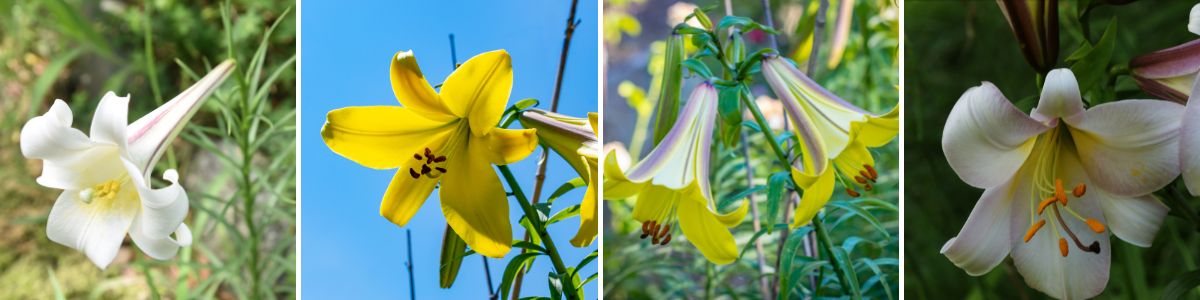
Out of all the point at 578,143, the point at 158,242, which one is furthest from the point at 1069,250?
the point at 158,242

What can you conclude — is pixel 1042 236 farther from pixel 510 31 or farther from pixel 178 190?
pixel 178 190

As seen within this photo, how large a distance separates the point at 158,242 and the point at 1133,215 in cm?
85

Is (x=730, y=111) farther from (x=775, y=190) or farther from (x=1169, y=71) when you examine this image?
(x=1169, y=71)

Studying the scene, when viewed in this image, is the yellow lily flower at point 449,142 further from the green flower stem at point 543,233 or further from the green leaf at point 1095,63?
the green leaf at point 1095,63

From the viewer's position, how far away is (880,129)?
2.97 feet

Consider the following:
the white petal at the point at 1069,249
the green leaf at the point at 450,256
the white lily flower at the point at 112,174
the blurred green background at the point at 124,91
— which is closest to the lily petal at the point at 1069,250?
the white petal at the point at 1069,249

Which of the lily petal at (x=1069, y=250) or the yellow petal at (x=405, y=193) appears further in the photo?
the yellow petal at (x=405, y=193)

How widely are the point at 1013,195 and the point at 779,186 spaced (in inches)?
7.8

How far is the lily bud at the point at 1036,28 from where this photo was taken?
838mm

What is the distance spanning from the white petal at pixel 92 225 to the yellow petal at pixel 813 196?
2.01 feet

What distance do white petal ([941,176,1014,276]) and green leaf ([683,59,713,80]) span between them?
0.26m

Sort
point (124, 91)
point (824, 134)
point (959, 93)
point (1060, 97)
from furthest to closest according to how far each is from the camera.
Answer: point (124, 91), point (959, 93), point (824, 134), point (1060, 97)

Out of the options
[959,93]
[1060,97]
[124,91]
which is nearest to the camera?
[1060,97]

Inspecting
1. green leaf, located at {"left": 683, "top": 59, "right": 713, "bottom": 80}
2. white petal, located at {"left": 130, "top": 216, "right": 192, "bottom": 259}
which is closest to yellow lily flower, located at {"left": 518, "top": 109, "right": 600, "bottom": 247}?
green leaf, located at {"left": 683, "top": 59, "right": 713, "bottom": 80}
